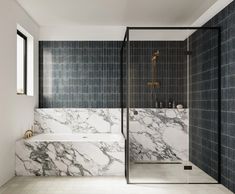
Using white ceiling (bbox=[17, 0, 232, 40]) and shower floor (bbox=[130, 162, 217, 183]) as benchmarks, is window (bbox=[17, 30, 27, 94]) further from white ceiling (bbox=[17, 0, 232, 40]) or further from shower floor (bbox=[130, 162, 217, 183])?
shower floor (bbox=[130, 162, 217, 183])

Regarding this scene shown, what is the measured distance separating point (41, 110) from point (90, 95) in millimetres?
936

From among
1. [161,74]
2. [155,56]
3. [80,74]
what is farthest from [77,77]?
[161,74]

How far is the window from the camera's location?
18.2ft

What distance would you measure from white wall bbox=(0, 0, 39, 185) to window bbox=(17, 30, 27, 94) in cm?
41

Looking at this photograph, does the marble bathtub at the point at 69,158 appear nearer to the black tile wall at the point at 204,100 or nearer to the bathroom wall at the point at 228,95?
the black tile wall at the point at 204,100

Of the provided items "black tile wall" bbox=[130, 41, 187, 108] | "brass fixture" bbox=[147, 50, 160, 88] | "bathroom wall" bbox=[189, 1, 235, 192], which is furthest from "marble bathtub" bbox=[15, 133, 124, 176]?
"bathroom wall" bbox=[189, 1, 235, 192]

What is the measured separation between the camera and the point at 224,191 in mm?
3982

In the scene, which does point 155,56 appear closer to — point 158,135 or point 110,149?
point 158,135

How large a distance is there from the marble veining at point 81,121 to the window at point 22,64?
2.29ft

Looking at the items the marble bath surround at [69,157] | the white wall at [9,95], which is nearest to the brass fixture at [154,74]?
the marble bath surround at [69,157]

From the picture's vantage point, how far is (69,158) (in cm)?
476

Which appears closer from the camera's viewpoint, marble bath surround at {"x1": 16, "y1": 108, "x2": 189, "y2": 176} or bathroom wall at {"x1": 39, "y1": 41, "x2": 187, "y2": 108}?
marble bath surround at {"x1": 16, "y1": 108, "x2": 189, "y2": 176}

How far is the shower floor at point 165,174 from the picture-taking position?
4.41 m

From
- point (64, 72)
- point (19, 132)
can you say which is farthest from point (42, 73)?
point (19, 132)
